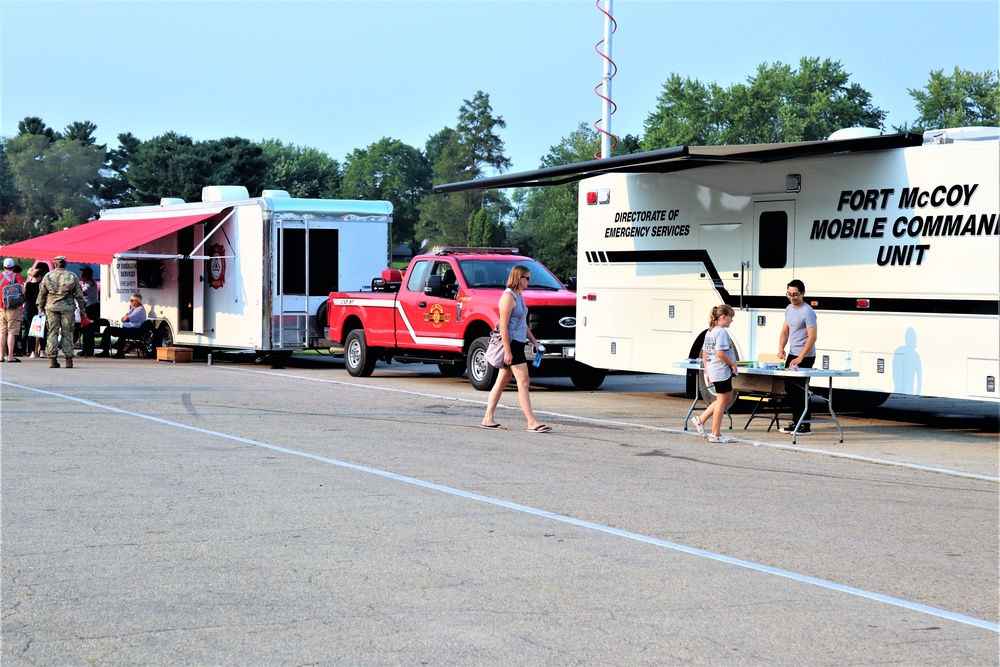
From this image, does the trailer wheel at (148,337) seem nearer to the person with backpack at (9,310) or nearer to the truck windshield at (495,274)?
the person with backpack at (9,310)

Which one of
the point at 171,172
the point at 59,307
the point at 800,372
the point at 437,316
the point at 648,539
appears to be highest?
the point at 171,172

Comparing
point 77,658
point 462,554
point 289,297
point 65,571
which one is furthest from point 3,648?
point 289,297

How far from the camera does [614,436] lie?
42.2 ft

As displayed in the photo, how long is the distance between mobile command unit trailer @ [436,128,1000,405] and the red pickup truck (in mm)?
1148

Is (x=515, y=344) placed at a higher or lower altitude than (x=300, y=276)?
lower

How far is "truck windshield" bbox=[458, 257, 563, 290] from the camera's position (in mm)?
19000

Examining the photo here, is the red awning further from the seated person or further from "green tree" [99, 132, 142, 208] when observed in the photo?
"green tree" [99, 132, 142, 208]

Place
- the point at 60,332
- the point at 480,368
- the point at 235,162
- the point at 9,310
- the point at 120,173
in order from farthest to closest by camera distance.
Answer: the point at 120,173, the point at 235,162, the point at 9,310, the point at 60,332, the point at 480,368

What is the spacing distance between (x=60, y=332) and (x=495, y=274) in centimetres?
773

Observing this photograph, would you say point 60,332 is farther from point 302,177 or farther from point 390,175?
point 390,175

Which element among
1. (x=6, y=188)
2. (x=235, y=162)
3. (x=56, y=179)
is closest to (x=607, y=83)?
(x=235, y=162)

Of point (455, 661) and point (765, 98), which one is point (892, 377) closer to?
point (455, 661)

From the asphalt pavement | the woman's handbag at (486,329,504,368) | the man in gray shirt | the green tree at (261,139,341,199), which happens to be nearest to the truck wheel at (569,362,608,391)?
the asphalt pavement

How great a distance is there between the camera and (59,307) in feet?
67.4
